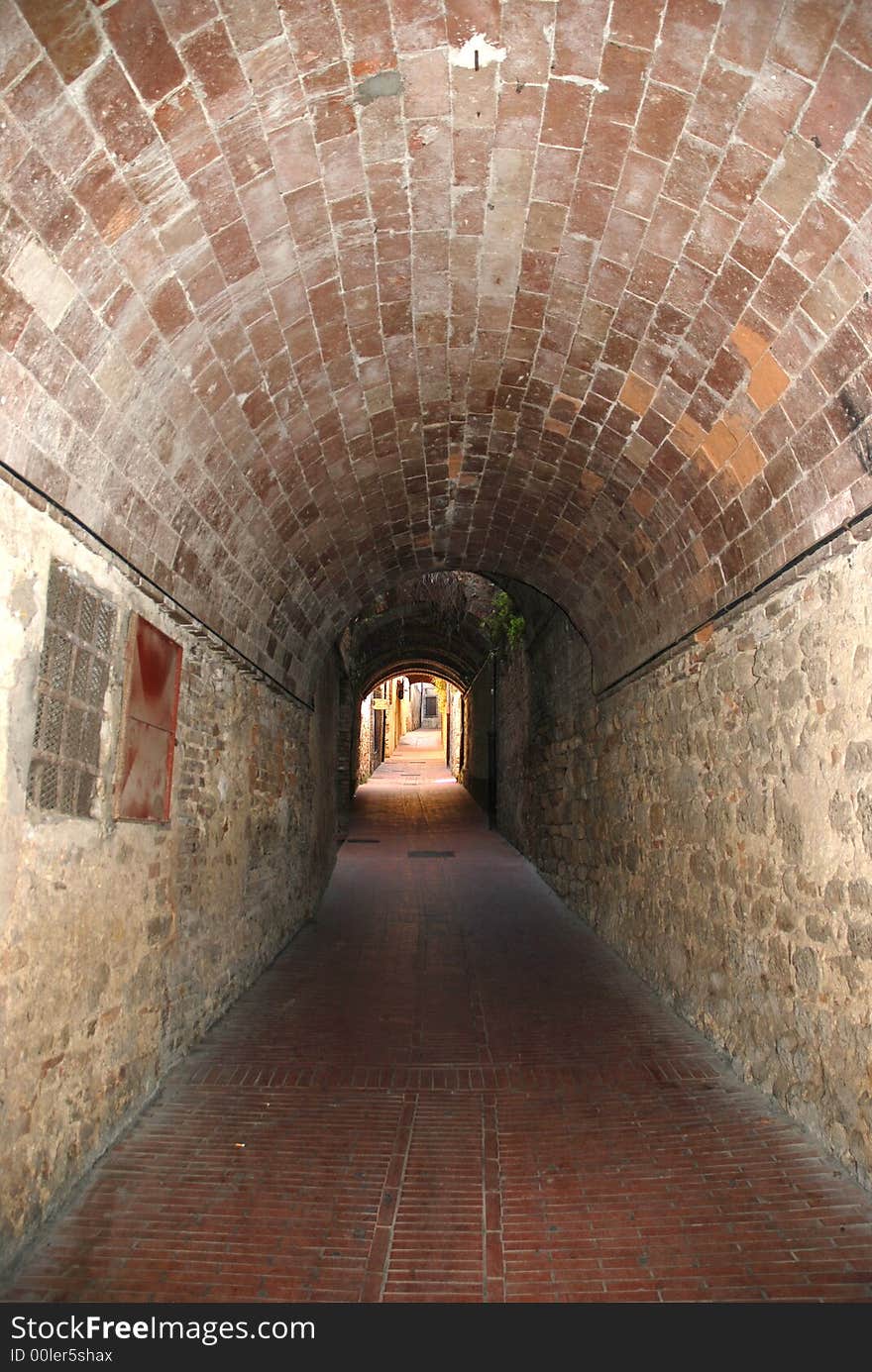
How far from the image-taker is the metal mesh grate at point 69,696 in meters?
3.47

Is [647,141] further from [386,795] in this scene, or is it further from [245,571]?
[386,795]

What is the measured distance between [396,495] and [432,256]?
3.04 m

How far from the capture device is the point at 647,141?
3488mm

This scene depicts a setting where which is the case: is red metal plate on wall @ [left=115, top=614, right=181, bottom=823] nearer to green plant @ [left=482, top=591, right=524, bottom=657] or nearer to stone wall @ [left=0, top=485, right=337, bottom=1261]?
stone wall @ [left=0, top=485, right=337, bottom=1261]

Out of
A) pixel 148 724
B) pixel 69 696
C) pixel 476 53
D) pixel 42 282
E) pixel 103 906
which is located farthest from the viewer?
pixel 148 724

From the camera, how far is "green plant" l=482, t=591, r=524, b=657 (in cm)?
1443

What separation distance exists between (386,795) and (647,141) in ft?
67.6

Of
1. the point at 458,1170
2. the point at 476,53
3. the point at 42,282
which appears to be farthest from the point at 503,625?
the point at 42,282

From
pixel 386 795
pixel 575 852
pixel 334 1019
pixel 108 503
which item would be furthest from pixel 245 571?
pixel 386 795

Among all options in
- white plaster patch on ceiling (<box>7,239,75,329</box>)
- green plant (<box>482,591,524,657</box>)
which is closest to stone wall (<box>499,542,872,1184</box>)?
white plaster patch on ceiling (<box>7,239,75,329</box>)

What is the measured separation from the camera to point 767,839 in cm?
492

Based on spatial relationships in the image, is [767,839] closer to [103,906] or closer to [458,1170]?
[458,1170]

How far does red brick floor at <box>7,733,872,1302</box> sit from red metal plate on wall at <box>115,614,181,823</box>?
69.6 inches

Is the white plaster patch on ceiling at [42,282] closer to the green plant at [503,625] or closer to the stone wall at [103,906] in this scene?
the stone wall at [103,906]
